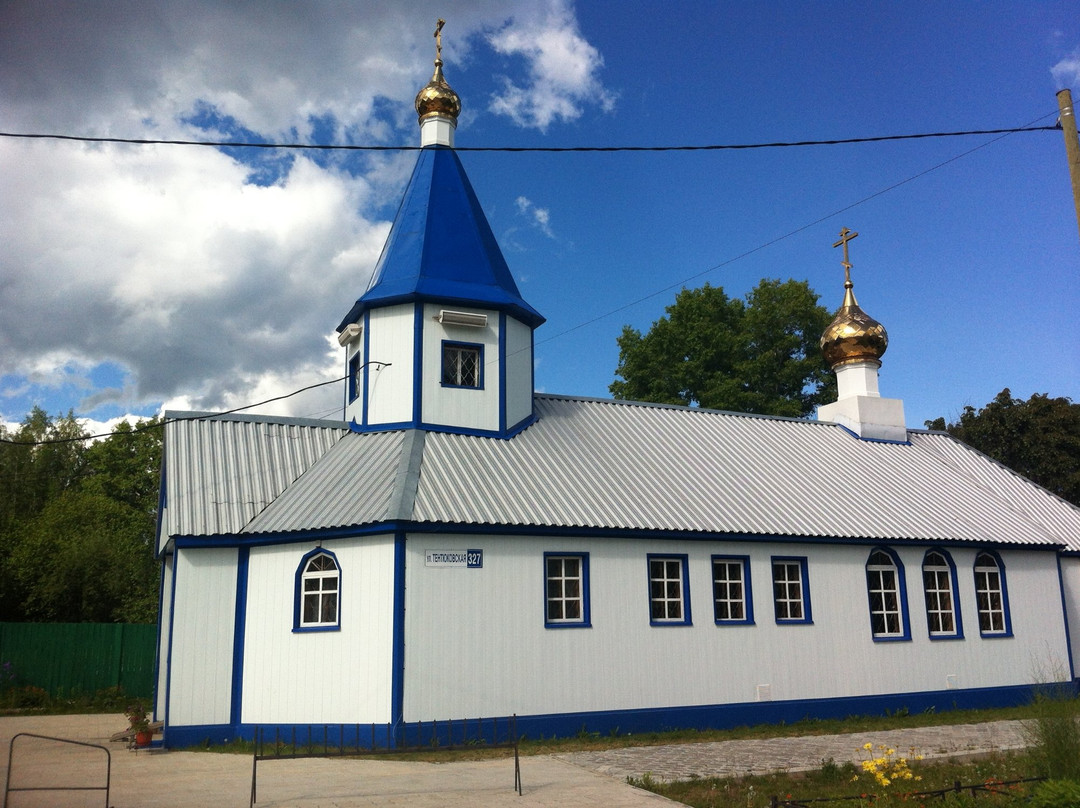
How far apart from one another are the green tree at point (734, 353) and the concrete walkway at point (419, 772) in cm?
2078

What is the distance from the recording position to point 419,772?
33.8 ft

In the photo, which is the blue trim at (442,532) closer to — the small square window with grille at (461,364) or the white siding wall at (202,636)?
the white siding wall at (202,636)

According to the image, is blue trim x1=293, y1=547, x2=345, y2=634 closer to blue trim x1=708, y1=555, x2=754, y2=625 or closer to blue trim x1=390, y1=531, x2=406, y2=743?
blue trim x1=390, y1=531, x2=406, y2=743

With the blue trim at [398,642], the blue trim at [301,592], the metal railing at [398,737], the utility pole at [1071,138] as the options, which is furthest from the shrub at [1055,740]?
the blue trim at [301,592]

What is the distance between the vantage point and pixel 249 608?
1354 cm

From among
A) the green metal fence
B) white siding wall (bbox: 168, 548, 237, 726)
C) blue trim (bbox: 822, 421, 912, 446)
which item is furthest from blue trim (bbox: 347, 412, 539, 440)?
blue trim (bbox: 822, 421, 912, 446)

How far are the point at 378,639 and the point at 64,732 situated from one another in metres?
6.30

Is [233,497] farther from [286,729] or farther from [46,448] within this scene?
[46,448]

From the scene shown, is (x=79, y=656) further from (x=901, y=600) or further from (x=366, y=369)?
(x=901, y=600)

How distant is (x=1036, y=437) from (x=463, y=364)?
81.8 ft

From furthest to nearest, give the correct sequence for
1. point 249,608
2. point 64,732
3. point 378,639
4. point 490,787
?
point 64,732, point 249,608, point 378,639, point 490,787

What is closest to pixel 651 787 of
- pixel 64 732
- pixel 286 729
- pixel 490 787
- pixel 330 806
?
pixel 490 787

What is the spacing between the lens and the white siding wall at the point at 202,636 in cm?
1311

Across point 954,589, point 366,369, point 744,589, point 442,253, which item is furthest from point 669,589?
point 442,253
